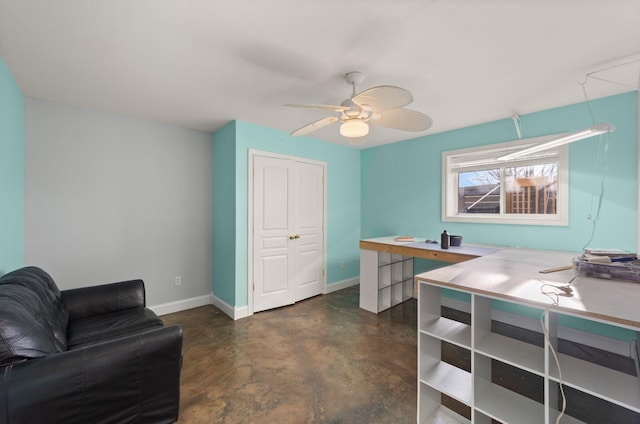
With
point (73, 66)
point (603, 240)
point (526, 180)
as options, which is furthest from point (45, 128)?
point (603, 240)

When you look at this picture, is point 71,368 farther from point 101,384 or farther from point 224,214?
point 224,214

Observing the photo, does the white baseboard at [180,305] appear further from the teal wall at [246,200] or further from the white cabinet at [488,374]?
the white cabinet at [488,374]

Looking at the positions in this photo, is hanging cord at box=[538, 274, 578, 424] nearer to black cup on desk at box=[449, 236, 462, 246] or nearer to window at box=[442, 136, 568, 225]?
black cup on desk at box=[449, 236, 462, 246]

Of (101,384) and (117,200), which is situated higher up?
(117,200)

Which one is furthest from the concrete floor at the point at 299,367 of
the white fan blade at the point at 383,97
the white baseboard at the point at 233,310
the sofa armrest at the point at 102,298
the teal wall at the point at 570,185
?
the white fan blade at the point at 383,97

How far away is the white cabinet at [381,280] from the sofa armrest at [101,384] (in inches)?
94.6

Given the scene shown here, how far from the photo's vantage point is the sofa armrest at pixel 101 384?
111cm

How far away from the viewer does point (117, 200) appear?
121 inches

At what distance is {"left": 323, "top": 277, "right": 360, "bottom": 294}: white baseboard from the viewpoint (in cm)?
422

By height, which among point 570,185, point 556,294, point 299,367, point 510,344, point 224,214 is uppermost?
point 570,185

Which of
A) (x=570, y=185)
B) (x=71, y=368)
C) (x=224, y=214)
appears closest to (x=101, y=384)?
(x=71, y=368)

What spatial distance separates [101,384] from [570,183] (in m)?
4.06

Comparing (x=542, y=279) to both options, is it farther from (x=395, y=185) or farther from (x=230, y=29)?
(x=395, y=185)

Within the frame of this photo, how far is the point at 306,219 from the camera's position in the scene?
12.9 feet
